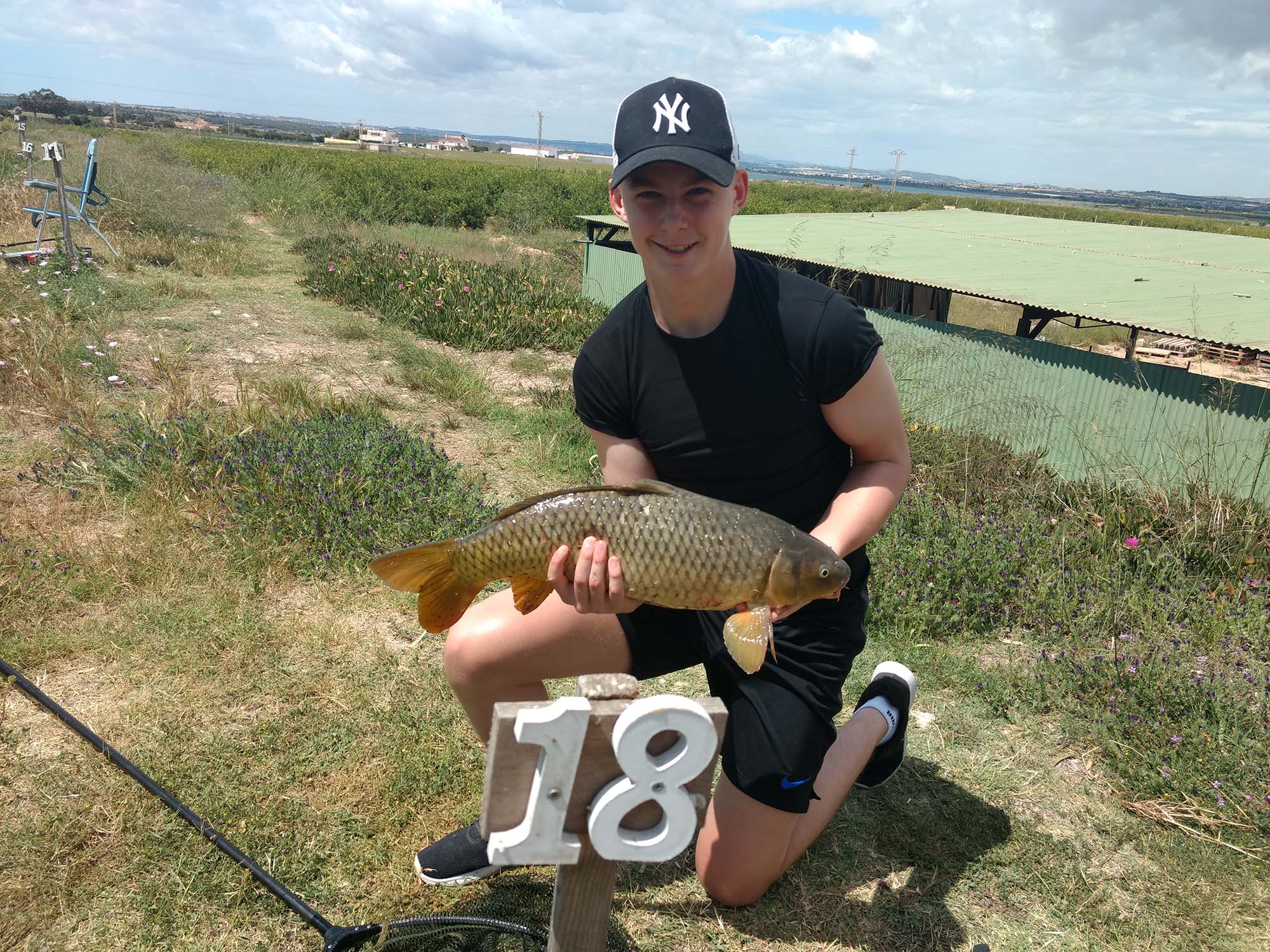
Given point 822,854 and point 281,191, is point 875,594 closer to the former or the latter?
point 822,854

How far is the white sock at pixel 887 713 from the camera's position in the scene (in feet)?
9.49

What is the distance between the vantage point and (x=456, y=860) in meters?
2.43

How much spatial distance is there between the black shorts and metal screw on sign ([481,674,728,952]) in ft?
1.99

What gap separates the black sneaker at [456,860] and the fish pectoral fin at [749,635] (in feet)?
3.40

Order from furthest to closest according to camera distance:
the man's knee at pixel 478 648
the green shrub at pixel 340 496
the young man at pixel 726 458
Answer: the green shrub at pixel 340 496
the man's knee at pixel 478 648
the young man at pixel 726 458

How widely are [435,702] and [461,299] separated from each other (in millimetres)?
7855

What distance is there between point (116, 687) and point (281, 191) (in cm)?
2221

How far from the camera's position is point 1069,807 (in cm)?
303

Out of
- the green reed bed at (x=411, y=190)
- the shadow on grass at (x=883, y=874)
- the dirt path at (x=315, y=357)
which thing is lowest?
the shadow on grass at (x=883, y=874)

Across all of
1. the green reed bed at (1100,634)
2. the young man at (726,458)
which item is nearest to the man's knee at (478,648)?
the young man at (726,458)

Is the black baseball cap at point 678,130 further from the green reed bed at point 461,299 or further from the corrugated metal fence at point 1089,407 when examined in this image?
the green reed bed at point 461,299

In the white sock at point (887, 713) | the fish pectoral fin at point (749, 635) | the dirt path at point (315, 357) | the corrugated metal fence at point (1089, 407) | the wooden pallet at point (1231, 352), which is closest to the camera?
the fish pectoral fin at point (749, 635)

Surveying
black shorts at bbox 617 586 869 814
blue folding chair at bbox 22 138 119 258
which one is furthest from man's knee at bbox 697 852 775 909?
blue folding chair at bbox 22 138 119 258

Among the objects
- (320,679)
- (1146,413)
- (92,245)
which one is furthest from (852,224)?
(320,679)
